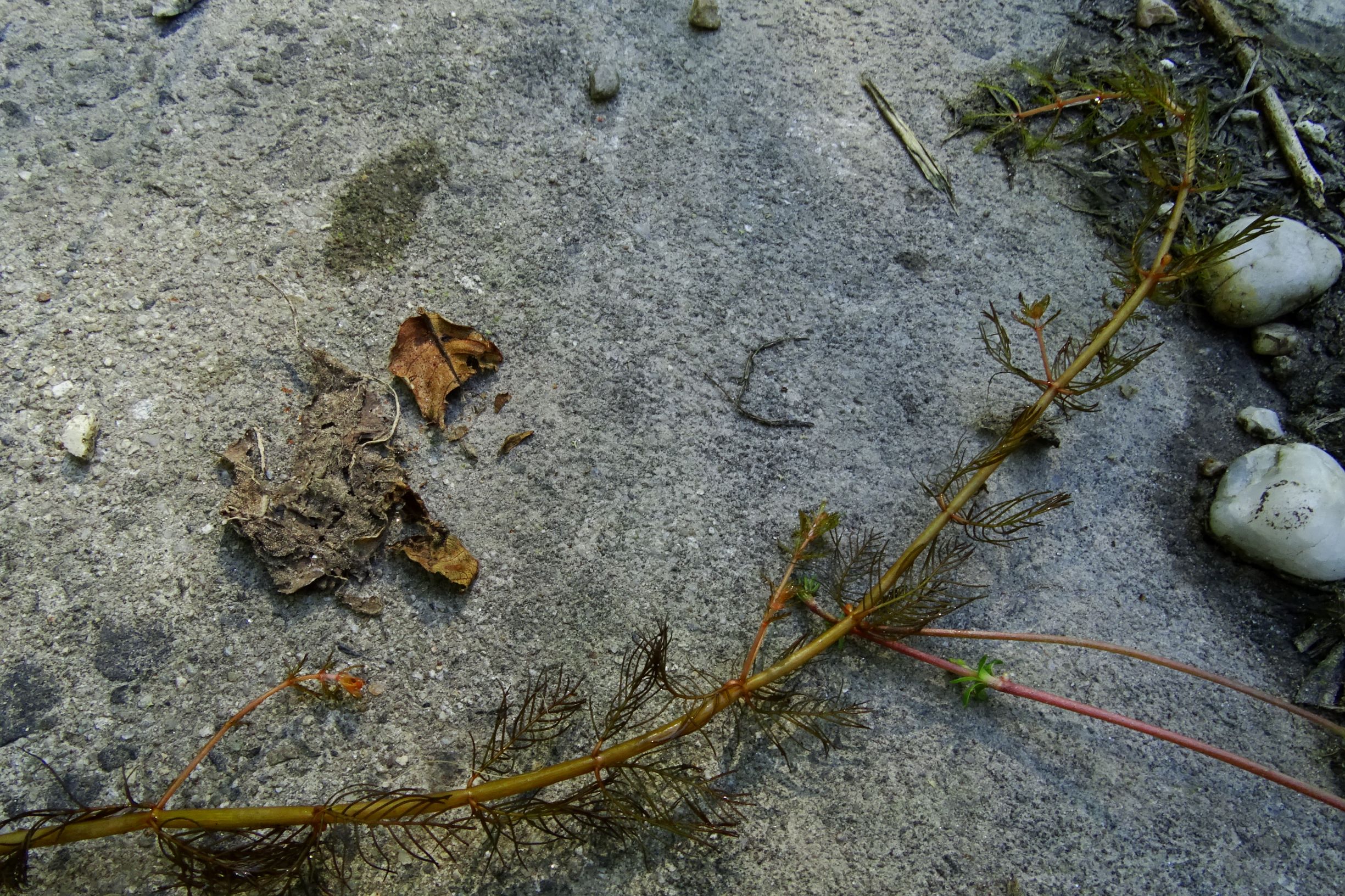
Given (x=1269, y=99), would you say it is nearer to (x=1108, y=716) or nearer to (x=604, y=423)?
(x=1108, y=716)

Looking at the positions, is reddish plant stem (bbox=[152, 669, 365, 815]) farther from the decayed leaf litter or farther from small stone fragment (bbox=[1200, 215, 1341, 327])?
small stone fragment (bbox=[1200, 215, 1341, 327])

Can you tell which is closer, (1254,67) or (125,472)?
(125,472)

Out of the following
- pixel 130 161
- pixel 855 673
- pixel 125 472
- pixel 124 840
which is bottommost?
pixel 124 840

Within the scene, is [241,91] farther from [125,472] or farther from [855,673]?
[855,673]

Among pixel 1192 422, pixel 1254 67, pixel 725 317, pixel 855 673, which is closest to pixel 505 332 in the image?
pixel 725 317

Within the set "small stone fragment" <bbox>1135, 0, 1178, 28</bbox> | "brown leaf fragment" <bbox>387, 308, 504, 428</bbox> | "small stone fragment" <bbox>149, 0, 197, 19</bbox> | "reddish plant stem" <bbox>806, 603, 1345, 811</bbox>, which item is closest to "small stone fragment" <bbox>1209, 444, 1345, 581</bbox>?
"reddish plant stem" <bbox>806, 603, 1345, 811</bbox>

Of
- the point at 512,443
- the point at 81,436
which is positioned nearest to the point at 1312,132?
the point at 512,443

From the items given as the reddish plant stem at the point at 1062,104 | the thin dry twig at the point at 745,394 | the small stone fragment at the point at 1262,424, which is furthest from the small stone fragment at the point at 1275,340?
the thin dry twig at the point at 745,394
